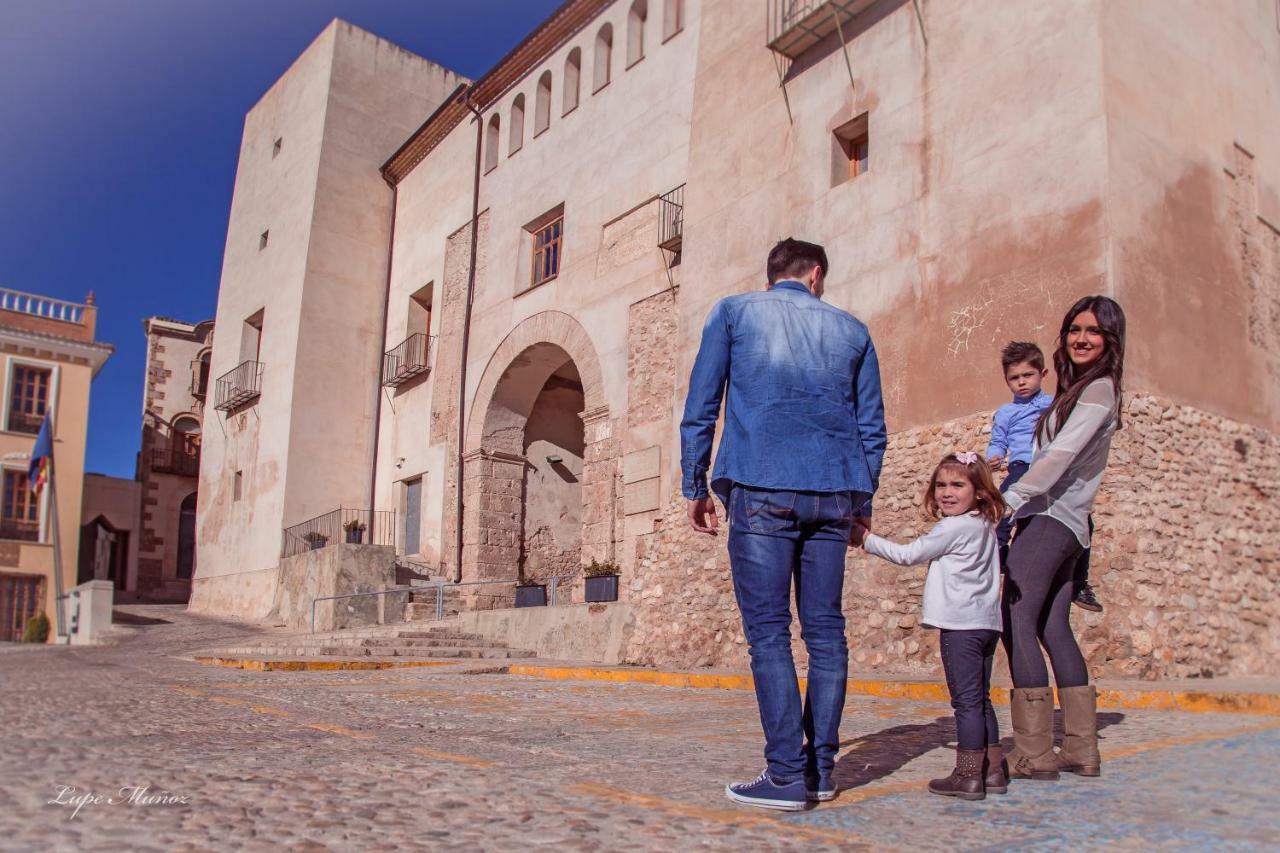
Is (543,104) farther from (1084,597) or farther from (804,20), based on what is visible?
(1084,597)

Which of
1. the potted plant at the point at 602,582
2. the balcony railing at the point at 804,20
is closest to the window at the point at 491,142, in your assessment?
the balcony railing at the point at 804,20

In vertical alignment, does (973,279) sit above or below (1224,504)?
above

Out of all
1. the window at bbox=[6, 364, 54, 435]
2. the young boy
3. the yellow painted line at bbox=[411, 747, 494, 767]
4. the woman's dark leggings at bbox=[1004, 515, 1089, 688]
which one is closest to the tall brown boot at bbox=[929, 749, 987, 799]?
the woman's dark leggings at bbox=[1004, 515, 1089, 688]

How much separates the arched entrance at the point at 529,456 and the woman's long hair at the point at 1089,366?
12490mm

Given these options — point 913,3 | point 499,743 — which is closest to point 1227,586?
point 913,3

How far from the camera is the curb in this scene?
5.76 m

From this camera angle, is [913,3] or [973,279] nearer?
[973,279]

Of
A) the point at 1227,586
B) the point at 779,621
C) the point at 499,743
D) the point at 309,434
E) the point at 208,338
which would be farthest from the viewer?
the point at 208,338

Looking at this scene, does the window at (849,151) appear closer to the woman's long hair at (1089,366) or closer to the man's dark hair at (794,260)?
the woman's long hair at (1089,366)

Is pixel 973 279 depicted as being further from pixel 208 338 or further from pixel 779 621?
pixel 208 338

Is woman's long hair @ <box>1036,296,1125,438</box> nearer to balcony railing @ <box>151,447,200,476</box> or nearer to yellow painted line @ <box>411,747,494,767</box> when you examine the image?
yellow painted line @ <box>411,747,494,767</box>

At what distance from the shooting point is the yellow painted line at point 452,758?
137 inches

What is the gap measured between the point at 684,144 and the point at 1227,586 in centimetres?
877

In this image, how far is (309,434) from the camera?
21.2 meters
